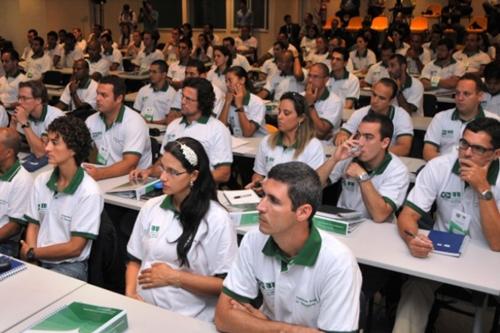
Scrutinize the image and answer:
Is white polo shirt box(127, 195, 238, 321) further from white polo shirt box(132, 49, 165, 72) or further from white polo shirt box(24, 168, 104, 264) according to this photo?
white polo shirt box(132, 49, 165, 72)

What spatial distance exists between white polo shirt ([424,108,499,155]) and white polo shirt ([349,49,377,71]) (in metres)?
4.96

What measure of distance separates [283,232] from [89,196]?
47.8 inches

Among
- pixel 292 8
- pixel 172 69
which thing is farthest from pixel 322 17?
pixel 172 69

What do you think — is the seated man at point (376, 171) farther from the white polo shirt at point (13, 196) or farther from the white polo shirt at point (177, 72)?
the white polo shirt at point (177, 72)

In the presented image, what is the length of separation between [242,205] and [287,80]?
4.27m

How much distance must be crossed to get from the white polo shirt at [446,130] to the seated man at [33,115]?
293cm

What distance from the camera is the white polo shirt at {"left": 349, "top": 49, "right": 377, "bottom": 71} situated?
9.11 meters

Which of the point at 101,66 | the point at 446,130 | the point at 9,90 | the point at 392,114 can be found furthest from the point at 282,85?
the point at 101,66

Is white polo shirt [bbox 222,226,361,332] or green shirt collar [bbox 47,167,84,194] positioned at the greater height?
green shirt collar [bbox 47,167,84,194]

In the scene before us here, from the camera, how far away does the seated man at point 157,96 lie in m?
5.97

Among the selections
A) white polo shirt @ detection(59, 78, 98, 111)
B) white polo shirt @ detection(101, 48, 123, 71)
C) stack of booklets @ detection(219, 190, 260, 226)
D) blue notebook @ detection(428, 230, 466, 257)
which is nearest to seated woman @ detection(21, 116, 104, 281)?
stack of booklets @ detection(219, 190, 260, 226)

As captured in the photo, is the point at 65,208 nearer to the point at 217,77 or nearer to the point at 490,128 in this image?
the point at 490,128

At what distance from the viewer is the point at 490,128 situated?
8.43ft

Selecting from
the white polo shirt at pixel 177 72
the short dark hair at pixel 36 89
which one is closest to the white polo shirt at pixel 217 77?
the white polo shirt at pixel 177 72
